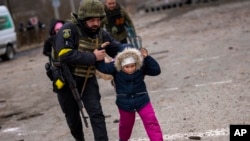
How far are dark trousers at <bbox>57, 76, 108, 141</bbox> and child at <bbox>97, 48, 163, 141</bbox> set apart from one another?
236mm

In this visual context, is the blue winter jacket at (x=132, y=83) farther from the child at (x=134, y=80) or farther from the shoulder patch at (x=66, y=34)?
the shoulder patch at (x=66, y=34)

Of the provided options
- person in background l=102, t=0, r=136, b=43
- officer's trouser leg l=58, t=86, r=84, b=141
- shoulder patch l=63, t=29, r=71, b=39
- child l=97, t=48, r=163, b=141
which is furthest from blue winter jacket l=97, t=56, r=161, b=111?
person in background l=102, t=0, r=136, b=43

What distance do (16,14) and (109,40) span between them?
29.1 meters

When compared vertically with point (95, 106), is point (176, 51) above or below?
below

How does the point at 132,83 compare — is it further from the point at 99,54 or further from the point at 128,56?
the point at 99,54

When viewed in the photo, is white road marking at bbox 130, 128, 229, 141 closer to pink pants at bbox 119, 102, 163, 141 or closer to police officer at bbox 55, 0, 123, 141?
pink pants at bbox 119, 102, 163, 141

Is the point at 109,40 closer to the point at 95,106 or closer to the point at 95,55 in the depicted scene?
the point at 95,55

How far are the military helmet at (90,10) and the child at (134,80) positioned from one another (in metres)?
0.46

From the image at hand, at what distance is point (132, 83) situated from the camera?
4434 mm

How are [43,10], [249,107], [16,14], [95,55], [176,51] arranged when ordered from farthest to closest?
[43,10] → [16,14] → [176,51] → [249,107] → [95,55]

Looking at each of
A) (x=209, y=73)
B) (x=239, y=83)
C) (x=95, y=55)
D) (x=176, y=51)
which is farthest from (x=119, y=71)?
(x=176, y=51)

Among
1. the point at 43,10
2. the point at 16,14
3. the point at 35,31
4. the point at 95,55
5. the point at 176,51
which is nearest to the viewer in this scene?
the point at 95,55

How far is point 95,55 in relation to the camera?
436cm

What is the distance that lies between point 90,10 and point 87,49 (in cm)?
40
